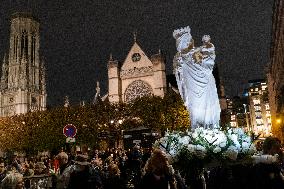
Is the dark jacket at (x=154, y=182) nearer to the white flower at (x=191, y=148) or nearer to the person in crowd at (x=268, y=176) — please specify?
the person in crowd at (x=268, y=176)

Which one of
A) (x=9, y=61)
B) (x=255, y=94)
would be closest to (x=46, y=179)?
(x=9, y=61)

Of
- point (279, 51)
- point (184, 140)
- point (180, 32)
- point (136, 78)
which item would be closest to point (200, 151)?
point (184, 140)

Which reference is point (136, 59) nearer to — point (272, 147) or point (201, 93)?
point (201, 93)

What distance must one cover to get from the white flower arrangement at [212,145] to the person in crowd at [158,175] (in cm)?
143

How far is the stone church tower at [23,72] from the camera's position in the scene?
3880 inches

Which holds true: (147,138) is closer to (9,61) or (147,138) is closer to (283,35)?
(283,35)

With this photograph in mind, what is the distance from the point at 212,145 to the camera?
21.1ft

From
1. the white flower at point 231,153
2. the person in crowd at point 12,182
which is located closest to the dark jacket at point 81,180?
the person in crowd at point 12,182

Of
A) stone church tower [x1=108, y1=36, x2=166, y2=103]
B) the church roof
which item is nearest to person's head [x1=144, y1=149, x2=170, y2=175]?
stone church tower [x1=108, y1=36, x2=166, y2=103]

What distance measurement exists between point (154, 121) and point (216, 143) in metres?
41.8

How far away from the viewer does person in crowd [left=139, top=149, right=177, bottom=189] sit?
4781 millimetres

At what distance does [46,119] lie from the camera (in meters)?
50.2

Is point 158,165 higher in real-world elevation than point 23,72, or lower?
lower

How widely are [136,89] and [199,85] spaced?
57.9m
